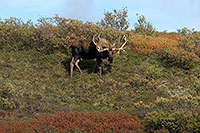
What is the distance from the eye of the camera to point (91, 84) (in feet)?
53.1

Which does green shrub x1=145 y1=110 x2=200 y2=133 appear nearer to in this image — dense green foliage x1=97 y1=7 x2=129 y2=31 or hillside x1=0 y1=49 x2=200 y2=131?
hillside x1=0 y1=49 x2=200 y2=131

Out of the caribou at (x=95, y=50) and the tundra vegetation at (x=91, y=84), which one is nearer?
the tundra vegetation at (x=91, y=84)

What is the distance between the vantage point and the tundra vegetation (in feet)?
30.8

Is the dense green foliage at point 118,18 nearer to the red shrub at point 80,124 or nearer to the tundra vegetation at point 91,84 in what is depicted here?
the tundra vegetation at point 91,84

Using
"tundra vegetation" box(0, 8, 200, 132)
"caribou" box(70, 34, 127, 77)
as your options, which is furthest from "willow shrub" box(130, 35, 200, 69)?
"caribou" box(70, 34, 127, 77)

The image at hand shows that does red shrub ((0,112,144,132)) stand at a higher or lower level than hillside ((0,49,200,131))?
lower

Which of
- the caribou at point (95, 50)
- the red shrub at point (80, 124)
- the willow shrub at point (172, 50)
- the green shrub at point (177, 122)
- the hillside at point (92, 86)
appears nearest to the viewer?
the green shrub at point (177, 122)

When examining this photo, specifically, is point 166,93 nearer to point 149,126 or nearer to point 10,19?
point 149,126

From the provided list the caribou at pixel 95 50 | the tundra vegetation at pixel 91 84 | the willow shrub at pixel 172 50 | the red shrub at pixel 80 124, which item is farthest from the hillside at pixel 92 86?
the caribou at pixel 95 50

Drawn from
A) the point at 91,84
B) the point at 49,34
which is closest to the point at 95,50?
the point at 91,84

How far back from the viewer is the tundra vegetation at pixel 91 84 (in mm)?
9383

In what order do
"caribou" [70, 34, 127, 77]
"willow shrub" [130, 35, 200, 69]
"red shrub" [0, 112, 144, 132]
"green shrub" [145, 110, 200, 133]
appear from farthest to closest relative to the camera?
"willow shrub" [130, 35, 200, 69] < "caribou" [70, 34, 127, 77] < "red shrub" [0, 112, 144, 132] < "green shrub" [145, 110, 200, 133]

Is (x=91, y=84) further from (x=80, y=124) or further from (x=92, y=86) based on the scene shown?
(x=80, y=124)

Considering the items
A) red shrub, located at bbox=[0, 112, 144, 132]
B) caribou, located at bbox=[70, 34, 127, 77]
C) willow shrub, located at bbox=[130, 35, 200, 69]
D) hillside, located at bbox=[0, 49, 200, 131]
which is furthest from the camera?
willow shrub, located at bbox=[130, 35, 200, 69]
